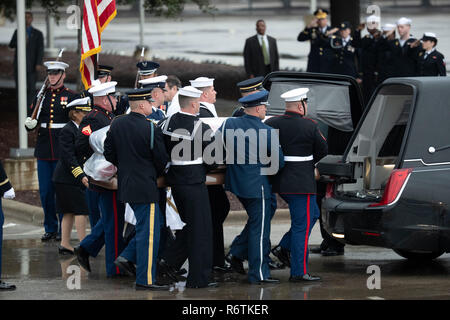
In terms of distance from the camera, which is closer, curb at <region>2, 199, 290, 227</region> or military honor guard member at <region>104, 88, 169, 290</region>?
military honor guard member at <region>104, 88, 169, 290</region>

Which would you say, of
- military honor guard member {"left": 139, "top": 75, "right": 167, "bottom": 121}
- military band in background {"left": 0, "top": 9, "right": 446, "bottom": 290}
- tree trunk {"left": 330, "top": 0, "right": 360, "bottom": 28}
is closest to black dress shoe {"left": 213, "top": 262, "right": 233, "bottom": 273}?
military band in background {"left": 0, "top": 9, "right": 446, "bottom": 290}

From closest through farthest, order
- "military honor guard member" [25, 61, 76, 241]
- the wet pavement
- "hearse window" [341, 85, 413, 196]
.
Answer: the wet pavement, "hearse window" [341, 85, 413, 196], "military honor guard member" [25, 61, 76, 241]

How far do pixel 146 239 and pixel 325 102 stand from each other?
2.51 metres

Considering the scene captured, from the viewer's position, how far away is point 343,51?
17.9 m

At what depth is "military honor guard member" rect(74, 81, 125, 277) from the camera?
1002cm

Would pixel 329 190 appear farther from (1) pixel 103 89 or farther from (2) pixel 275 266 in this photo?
(1) pixel 103 89

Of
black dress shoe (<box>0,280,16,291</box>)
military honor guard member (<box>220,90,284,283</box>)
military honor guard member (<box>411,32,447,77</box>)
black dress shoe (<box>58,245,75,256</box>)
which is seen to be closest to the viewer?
black dress shoe (<box>0,280,16,291</box>)

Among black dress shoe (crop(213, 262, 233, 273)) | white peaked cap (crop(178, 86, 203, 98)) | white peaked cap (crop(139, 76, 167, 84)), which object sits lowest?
black dress shoe (crop(213, 262, 233, 273))

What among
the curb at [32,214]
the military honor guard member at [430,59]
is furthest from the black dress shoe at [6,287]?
the military honor guard member at [430,59]

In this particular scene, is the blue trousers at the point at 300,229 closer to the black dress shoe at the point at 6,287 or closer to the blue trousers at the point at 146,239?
A: the blue trousers at the point at 146,239

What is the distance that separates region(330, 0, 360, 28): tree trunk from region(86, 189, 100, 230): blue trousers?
10982 mm

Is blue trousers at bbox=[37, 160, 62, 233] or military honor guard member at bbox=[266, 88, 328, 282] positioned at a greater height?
military honor guard member at bbox=[266, 88, 328, 282]

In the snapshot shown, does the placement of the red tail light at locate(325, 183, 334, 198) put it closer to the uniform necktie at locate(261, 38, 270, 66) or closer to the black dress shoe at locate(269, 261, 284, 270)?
the black dress shoe at locate(269, 261, 284, 270)

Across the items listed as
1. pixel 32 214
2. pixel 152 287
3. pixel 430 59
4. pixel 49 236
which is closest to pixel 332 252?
pixel 152 287
